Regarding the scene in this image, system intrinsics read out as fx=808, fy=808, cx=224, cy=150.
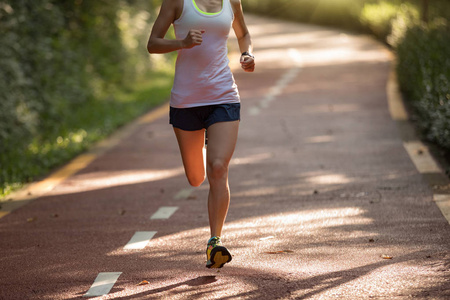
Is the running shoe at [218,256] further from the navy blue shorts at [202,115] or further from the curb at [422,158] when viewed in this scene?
the curb at [422,158]

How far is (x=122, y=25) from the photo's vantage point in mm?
19406

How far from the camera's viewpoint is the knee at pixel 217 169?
536 centimetres

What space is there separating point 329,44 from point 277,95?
543 inches

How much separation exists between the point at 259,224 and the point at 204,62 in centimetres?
189

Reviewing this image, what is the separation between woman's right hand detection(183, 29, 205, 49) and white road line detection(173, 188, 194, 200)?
3.34m

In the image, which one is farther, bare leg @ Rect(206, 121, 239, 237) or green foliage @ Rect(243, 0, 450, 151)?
green foliage @ Rect(243, 0, 450, 151)

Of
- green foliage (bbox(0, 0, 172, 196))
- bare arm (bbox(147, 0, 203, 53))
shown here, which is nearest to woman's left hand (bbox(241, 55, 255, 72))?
bare arm (bbox(147, 0, 203, 53))

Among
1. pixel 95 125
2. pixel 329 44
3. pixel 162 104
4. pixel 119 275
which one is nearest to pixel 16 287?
pixel 119 275

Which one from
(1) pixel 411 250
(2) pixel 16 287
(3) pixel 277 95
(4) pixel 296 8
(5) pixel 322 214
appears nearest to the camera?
(2) pixel 16 287

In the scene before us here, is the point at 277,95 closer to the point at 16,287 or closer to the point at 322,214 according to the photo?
the point at 322,214

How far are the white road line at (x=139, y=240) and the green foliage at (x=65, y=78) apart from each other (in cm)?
267

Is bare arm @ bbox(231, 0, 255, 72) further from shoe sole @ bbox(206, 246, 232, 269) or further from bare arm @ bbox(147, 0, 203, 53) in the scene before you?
shoe sole @ bbox(206, 246, 232, 269)

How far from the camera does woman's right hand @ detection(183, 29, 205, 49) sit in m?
5.09

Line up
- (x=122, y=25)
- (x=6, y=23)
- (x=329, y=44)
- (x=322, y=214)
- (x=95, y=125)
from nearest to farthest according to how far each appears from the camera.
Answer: (x=322, y=214), (x=6, y=23), (x=95, y=125), (x=122, y=25), (x=329, y=44)
